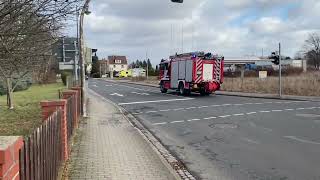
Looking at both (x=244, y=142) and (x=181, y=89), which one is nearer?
(x=244, y=142)

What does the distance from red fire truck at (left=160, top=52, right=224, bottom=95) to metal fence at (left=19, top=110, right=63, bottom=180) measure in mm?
30451

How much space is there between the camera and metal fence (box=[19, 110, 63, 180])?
4.46 meters

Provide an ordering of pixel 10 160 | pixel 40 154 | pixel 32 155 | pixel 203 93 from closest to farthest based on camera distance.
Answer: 1. pixel 10 160
2. pixel 32 155
3. pixel 40 154
4. pixel 203 93

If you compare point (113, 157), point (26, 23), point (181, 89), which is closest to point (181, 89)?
point (181, 89)

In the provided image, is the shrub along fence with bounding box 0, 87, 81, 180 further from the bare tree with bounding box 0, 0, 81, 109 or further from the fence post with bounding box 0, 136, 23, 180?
the bare tree with bounding box 0, 0, 81, 109

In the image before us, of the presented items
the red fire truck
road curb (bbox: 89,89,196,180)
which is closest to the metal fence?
road curb (bbox: 89,89,196,180)

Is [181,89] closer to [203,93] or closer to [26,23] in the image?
[203,93]

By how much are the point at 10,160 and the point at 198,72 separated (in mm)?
34047

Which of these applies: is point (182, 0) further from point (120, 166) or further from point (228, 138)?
point (120, 166)

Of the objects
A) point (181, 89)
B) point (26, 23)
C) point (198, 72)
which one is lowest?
point (181, 89)

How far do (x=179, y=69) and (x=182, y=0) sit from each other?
21.2 metres

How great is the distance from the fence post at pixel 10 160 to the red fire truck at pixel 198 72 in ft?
110

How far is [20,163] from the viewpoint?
4203 mm

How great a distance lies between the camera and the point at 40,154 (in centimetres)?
543
